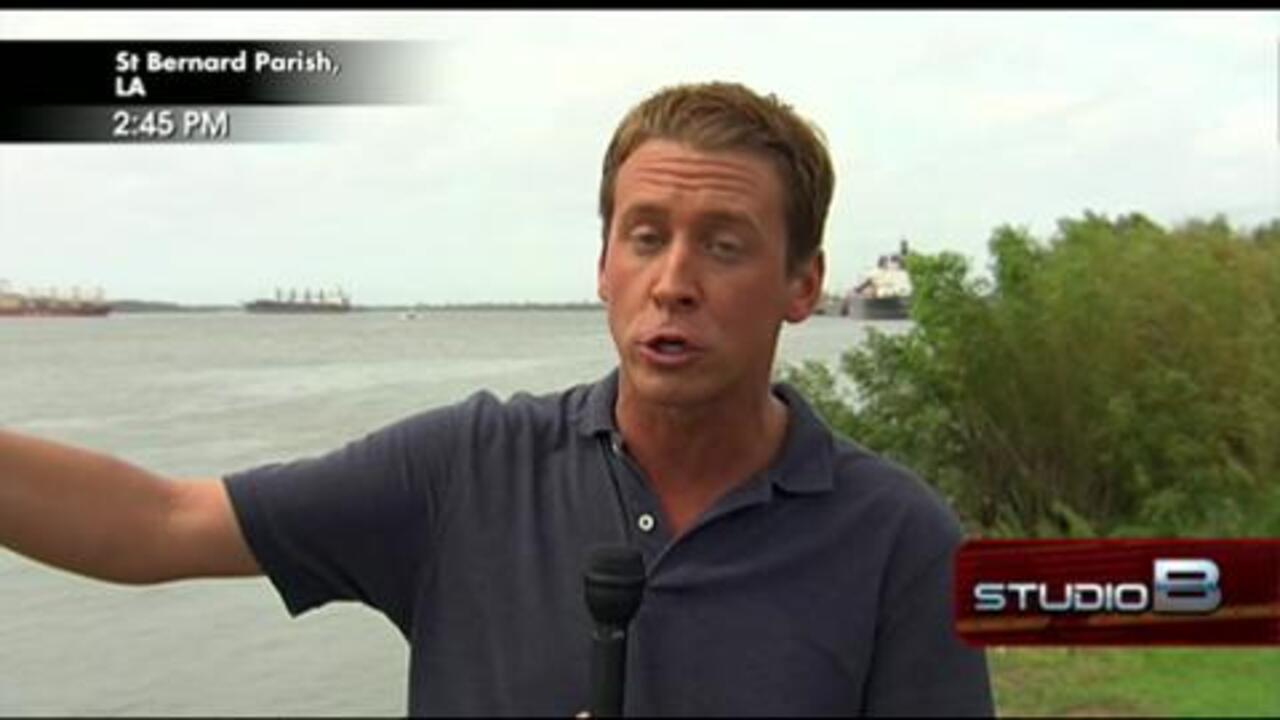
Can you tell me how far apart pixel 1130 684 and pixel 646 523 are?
14.1 feet

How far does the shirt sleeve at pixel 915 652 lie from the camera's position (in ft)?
4.09

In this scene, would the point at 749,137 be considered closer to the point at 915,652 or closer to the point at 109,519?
the point at 915,652

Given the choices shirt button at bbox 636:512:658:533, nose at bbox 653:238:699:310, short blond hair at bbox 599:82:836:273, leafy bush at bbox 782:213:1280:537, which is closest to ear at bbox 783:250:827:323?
short blond hair at bbox 599:82:836:273

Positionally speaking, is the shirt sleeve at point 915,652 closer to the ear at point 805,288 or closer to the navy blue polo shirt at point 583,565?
the navy blue polo shirt at point 583,565

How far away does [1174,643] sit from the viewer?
241 centimetres

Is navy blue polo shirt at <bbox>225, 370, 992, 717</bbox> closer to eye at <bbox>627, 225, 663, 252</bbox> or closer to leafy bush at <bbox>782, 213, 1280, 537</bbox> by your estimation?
eye at <bbox>627, 225, 663, 252</bbox>

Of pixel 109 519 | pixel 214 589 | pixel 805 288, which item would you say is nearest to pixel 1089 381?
pixel 214 589

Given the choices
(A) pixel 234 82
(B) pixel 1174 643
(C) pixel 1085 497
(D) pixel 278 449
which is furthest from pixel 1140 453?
(A) pixel 234 82

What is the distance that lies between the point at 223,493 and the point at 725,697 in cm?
51

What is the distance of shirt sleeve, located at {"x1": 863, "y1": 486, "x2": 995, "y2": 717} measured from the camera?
1.25m

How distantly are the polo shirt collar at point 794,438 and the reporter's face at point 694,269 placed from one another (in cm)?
6

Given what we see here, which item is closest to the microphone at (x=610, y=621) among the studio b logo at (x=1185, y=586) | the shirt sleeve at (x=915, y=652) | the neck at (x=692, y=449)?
the neck at (x=692, y=449)

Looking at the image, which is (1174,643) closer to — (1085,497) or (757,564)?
(757,564)

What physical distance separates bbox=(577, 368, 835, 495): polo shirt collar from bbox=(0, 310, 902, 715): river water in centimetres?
232
